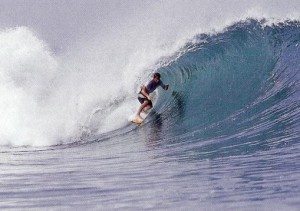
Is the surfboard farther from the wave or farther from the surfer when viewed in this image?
the wave

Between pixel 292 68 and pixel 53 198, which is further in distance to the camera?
pixel 292 68

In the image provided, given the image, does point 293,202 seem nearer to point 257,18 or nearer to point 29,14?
point 257,18

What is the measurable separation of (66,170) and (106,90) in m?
10.5

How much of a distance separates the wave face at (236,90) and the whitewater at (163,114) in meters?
0.04

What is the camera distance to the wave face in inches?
404

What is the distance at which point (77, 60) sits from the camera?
85.6ft

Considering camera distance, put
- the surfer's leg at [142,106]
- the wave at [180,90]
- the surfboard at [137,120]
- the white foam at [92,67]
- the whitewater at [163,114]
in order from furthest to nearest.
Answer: the white foam at [92,67] → the surfer's leg at [142,106] → the surfboard at [137,120] → the wave at [180,90] → the whitewater at [163,114]

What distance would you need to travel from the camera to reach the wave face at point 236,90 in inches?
404

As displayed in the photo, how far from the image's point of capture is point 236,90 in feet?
47.2

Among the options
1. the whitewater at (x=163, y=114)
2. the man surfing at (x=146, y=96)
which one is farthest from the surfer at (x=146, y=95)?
the whitewater at (x=163, y=114)

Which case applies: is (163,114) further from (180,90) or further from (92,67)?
(92,67)

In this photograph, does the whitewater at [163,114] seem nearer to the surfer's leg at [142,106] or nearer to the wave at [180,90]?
the wave at [180,90]

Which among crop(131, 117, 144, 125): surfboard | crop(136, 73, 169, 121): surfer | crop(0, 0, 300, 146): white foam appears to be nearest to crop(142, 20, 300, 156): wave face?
crop(136, 73, 169, 121): surfer

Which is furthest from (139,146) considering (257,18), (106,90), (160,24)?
(160,24)
